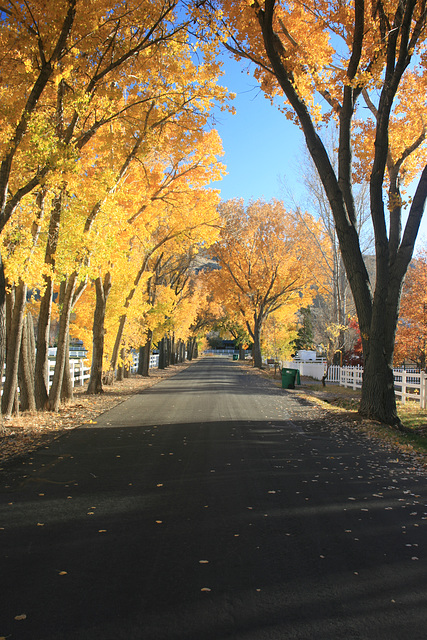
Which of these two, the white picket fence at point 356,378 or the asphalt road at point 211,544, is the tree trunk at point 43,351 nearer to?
the asphalt road at point 211,544

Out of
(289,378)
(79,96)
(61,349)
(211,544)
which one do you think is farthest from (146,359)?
(211,544)

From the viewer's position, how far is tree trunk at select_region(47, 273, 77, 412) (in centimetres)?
1292

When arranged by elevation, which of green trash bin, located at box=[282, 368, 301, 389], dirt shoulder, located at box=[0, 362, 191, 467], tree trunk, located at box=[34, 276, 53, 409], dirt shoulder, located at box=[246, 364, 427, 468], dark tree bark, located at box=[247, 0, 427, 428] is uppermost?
dark tree bark, located at box=[247, 0, 427, 428]

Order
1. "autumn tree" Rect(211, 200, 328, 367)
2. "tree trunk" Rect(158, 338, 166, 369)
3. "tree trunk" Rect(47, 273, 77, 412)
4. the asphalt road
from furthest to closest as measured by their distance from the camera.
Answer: "tree trunk" Rect(158, 338, 166, 369), "autumn tree" Rect(211, 200, 328, 367), "tree trunk" Rect(47, 273, 77, 412), the asphalt road

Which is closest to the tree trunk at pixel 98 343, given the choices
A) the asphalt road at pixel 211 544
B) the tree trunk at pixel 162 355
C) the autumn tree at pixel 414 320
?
the asphalt road at pixel 211 544

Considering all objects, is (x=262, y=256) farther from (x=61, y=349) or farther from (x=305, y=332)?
(x=305, y=332)

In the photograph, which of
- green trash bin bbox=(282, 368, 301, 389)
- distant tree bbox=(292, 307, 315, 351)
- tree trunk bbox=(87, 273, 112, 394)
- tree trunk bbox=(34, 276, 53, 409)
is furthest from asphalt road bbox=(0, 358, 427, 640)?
distant tree bbox=(292, 307, 315, 351)

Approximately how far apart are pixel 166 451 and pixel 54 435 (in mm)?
2781

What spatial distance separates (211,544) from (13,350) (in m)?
8.31

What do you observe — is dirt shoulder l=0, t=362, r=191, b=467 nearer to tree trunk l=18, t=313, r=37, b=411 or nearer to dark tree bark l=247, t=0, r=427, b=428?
tree trunk l=18, t=313, r=37, b=411

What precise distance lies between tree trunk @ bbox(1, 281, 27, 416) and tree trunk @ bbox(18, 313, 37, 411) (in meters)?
0.81

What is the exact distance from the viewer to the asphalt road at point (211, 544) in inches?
117

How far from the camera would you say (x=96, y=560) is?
148 inches

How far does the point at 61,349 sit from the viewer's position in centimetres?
1331
